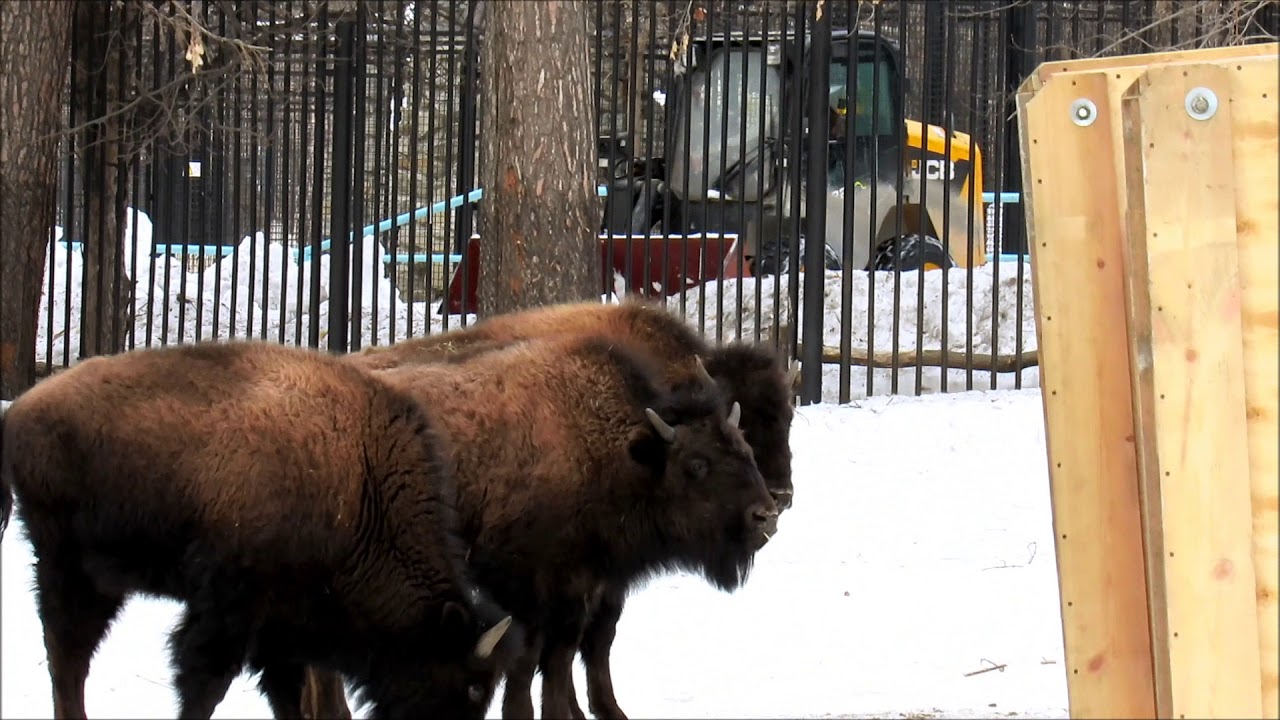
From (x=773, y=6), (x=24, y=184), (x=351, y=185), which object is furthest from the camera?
(x=773, y=6)

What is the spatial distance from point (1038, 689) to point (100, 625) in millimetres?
3644

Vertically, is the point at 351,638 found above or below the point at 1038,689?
above

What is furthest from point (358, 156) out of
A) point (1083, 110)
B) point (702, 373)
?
point (1083, 110)

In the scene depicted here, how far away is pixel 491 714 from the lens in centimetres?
646

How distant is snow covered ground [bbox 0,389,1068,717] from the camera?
245 inches

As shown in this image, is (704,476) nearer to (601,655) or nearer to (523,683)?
(601,655)

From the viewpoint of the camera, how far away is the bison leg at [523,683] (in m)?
5.58

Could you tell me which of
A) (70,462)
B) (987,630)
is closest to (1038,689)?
(987,630)

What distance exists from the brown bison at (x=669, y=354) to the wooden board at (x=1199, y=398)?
246cm

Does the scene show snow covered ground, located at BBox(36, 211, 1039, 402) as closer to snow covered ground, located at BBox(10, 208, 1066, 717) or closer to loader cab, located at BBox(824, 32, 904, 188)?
snow covered ground, located at BBox(10, 208, 1066, 717)

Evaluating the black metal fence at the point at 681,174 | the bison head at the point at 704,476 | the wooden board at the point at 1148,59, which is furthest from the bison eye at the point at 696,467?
the black metal fence at the point at 681,174

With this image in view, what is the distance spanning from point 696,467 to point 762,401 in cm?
78

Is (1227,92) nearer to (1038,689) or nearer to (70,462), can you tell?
(1038,689)

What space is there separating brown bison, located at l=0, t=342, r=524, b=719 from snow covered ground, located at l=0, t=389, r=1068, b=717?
88 centimetres
